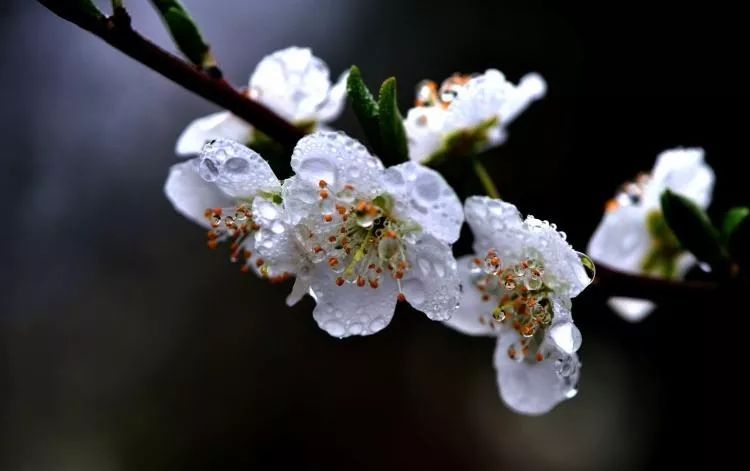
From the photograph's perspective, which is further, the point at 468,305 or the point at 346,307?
the point at 468,305

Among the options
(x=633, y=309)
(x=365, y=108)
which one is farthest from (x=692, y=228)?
(x=365, y=108)

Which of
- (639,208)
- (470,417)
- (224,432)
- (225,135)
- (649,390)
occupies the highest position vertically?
(225,135)

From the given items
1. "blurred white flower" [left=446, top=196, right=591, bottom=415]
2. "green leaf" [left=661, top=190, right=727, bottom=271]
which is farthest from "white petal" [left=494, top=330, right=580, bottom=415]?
"green leaf" [left=661, top=190, right=727, bottom=271]

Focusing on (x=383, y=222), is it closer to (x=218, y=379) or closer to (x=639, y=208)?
(x=639, y=208)

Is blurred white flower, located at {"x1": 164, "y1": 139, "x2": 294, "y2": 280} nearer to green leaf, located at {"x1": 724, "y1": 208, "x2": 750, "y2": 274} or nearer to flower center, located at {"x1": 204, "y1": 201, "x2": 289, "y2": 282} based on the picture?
flower center, located at {"x1": 204, "y1": 201, "x2": 289, "y2": 282}

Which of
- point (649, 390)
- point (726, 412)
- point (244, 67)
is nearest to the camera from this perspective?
point (726, 412)

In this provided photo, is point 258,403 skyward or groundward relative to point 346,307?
groundward

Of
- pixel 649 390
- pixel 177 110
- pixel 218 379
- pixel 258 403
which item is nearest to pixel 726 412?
pixel 649 390
